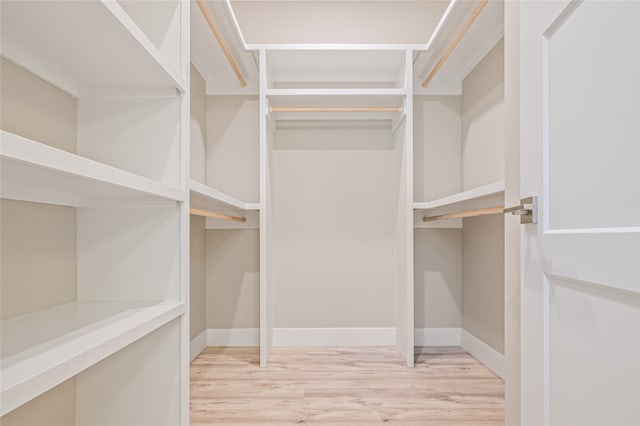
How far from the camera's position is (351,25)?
272cm

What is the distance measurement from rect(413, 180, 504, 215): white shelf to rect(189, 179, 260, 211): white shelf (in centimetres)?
101

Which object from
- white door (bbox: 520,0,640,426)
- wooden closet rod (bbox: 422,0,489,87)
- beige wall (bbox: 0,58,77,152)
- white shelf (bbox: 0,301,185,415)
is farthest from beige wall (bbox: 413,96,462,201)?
beige wall (bbox: 0,58,77,152)

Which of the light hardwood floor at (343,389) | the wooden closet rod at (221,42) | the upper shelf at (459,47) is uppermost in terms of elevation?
the upper shelf at (459,47)

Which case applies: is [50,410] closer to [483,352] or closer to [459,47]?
[483,352]

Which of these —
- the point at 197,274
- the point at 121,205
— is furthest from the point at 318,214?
the point at 121,205

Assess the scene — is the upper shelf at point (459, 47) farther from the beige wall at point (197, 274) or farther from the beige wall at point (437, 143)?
the beige wall at point (197, 274)

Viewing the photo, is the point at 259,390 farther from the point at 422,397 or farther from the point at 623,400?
the point at 623,400

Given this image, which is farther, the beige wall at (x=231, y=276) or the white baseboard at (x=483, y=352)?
the beige wall at (x=231, y=276)

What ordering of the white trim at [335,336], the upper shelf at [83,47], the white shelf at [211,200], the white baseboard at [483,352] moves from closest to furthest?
the upper shelf at [83,47]
the white shelf at [211,200]
the white baseboard at [483,352]
the white trim at [335,336]

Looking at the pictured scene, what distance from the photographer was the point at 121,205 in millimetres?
1284

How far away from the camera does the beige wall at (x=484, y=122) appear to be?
2.15m

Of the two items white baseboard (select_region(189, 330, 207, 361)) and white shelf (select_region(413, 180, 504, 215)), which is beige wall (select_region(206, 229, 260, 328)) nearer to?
white baseboard (select_region(189, 330, 207, 361))

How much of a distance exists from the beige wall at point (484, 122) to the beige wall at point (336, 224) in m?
0.51

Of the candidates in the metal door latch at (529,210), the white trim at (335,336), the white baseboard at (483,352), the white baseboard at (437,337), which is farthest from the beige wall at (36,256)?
the white baseboard at (437,337)
